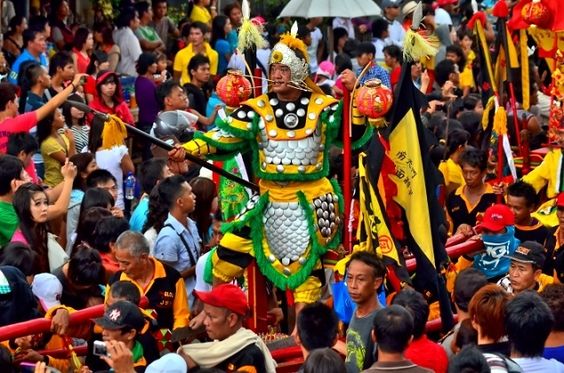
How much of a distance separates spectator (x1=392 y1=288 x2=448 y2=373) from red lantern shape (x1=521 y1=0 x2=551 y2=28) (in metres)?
4.49

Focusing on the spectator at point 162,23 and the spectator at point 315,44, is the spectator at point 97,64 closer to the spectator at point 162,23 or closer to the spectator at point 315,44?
the spectator at point 162,23

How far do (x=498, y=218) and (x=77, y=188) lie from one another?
11.1 feet

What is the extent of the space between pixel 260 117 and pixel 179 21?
1111 cm

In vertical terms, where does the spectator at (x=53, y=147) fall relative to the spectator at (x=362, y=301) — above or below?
above

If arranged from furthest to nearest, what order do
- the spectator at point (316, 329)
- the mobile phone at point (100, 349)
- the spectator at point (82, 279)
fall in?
the spectator at point (82, 279), the spectator at point (316, 329), the mobile phone at point (100, 349)

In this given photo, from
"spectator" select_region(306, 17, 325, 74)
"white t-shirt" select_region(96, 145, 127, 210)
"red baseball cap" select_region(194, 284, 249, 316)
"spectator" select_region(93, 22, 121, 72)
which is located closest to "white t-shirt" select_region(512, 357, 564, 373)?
"red baseball cap" select_region(194, 284, 249, 316)

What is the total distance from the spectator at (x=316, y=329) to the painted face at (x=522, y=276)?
1687 mm

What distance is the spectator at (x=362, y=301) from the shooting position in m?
8.56

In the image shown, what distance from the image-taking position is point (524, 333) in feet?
26.0

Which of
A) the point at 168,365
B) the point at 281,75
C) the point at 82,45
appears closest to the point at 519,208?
the point at 281,75

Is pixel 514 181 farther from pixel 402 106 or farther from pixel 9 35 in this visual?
pixel 9 35

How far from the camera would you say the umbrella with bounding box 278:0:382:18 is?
700 inches

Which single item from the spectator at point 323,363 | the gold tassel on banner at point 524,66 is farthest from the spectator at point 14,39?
the spectator at point 323,363

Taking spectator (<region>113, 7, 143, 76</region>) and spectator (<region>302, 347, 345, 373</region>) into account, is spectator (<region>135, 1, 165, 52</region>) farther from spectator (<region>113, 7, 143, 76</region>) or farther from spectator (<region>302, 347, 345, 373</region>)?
spectator (<region>302, 347, 345, 373</region>)
